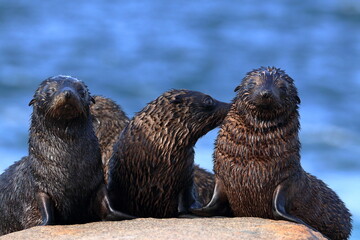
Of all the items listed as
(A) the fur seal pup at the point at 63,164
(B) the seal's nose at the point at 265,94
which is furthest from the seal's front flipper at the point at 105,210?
(B) the seal's nose at the point at 265,94

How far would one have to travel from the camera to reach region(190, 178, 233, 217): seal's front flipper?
384 inches

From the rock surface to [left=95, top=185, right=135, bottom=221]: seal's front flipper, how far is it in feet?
0.85

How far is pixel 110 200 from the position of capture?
9.66m

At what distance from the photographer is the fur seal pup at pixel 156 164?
10250 millimetres

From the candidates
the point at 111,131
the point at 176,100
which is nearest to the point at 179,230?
the point at 176,100

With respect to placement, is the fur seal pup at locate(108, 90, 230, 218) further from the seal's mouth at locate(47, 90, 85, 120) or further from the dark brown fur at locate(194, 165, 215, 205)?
the dark brown fur at locate(194, 165, 215, 205)

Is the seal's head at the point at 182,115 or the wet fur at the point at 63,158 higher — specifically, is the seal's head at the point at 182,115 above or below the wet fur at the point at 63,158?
above

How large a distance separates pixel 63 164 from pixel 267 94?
83.7 inches

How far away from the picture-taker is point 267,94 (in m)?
9.49

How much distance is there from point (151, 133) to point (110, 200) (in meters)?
1.02

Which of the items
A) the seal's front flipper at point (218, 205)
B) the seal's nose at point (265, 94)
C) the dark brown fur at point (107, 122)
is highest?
the dark brown fur at point (107, 122)

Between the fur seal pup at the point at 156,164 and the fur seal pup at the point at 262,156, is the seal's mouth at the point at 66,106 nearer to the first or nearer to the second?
the fur seal pup at the point at 156,164

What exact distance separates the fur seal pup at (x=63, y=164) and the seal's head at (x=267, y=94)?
5.17 feet

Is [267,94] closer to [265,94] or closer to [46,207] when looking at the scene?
[265,94]
